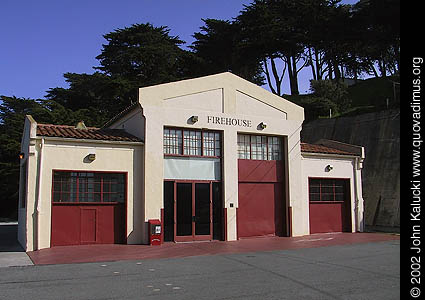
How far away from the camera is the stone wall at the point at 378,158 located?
2405 centimetres

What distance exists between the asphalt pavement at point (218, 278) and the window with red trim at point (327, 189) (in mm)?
7426

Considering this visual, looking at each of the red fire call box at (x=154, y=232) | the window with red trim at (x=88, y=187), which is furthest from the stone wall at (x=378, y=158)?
the window with red trim at (x=88, y=187)

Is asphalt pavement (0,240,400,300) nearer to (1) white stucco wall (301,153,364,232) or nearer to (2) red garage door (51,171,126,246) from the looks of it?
(2) red garage door (51,171,126,246)

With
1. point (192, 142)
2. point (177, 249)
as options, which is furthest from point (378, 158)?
point (177, 249)

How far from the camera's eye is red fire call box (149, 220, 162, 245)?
15.3 meters

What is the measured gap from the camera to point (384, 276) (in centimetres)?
916

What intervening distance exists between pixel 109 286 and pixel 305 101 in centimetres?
3057

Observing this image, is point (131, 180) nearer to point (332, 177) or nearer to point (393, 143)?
point (332, 177)

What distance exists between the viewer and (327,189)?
20.4m

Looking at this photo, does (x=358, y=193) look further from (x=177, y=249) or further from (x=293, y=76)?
(x=293, y=76)

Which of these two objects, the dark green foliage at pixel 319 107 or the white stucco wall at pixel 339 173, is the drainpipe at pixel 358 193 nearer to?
the white stucco wall at pixel 339 173

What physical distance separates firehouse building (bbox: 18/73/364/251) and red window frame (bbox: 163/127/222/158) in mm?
40

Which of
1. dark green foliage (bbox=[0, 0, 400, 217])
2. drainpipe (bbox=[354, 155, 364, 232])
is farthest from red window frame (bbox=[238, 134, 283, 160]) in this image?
dark green foliage (bbox=[0, 0, 400, 217])

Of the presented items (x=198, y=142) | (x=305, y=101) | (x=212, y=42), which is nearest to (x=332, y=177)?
(x=198, y=142)
